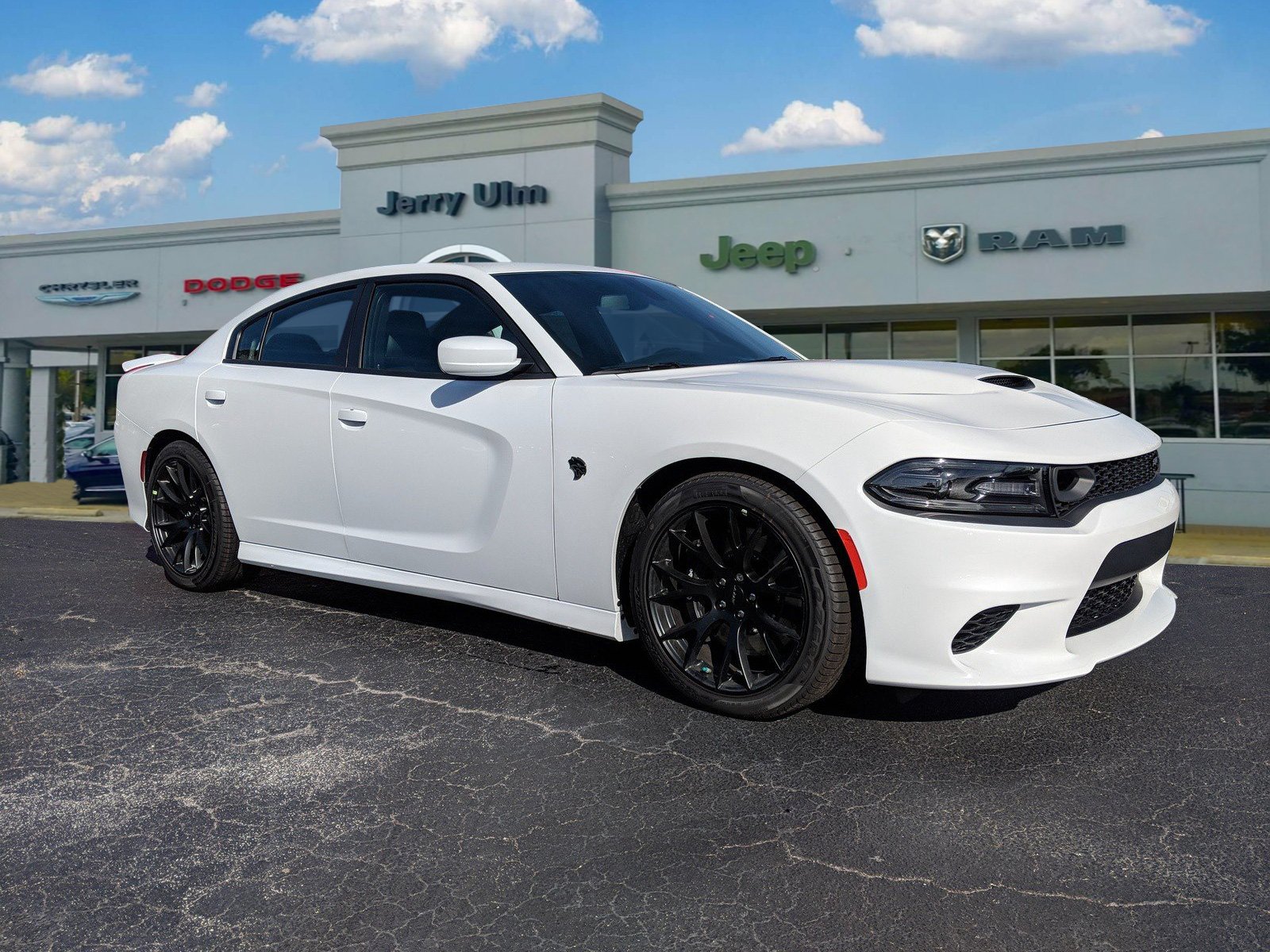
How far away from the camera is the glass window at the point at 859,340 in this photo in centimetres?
2103

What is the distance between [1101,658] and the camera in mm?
3465

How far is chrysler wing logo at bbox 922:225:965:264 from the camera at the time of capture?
18328 millimetres

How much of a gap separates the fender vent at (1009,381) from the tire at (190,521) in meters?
3.62

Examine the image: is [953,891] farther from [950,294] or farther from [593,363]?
[950,294]

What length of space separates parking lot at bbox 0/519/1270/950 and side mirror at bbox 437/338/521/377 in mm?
1156

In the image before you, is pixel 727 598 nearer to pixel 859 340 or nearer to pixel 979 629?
pixel 979 629

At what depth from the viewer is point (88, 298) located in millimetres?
26469

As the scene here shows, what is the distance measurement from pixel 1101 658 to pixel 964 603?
1.82 feet

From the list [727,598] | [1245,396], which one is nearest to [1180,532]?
[1245,396]

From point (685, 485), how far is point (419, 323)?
171 centimetres

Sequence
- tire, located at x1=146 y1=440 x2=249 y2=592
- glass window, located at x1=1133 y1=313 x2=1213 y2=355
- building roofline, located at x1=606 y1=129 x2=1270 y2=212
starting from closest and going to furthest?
tire, located at x1=146 y1=440 x2=249 y2=592 < building roofline, located at x1=606 y1=129 x2=1270 y2=212 < glass window, located at x1=1133 y1=313 x2=1213 y2=355

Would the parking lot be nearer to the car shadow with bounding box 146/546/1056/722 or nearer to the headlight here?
the car shadow with bounding box 146/546/1056/722

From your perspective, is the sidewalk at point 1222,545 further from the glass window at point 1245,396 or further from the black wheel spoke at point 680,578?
the black wheel spoke at point 680,578

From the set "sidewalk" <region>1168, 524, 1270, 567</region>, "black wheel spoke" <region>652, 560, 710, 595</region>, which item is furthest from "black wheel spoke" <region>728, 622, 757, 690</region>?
"sidewalk" <region>1168, 524, 1270, 567</region>
